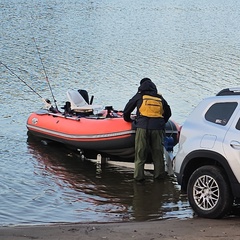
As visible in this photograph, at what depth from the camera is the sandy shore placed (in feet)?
27.5

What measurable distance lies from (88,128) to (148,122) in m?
2.07

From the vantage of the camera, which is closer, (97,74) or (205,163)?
(205,163)

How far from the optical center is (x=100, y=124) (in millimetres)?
14383

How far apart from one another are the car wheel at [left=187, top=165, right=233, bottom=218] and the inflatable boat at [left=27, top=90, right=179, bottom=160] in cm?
401

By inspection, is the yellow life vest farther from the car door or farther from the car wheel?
the car door

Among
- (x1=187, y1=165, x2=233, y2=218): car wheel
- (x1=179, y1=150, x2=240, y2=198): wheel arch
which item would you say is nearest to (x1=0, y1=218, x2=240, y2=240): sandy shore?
(x1=187, y1=165, x2=233, y2=218): car wheel

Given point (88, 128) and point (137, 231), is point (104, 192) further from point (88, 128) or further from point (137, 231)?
point (137, 231)

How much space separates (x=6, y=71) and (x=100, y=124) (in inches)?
574

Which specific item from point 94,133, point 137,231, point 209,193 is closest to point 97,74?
point 94,133

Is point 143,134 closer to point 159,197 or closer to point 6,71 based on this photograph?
point 159,197

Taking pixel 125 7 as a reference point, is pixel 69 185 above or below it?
below

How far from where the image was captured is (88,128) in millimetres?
14625

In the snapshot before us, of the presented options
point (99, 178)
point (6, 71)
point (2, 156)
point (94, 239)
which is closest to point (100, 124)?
point (99, 178)

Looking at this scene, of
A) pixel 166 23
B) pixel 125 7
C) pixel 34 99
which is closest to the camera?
pixel 34 99
